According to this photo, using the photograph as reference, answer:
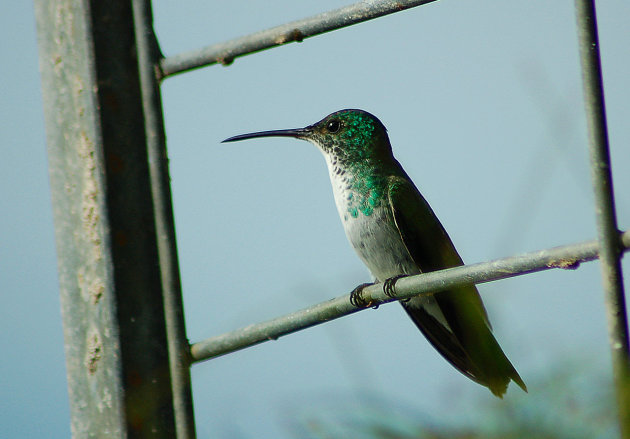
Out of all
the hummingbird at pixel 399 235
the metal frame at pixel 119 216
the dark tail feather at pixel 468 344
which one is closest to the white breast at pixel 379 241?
the hummingbird at pixel 399 235

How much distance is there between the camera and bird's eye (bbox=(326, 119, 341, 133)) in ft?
15.1

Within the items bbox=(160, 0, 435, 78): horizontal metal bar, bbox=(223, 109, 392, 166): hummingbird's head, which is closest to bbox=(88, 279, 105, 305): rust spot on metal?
bbox=(160, 0, 435, 78): horizontal metal bar

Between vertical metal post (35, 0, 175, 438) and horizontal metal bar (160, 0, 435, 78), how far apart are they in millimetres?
187

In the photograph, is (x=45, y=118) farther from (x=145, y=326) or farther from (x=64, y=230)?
(x=145, y=326)

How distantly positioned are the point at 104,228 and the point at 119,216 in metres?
0.05

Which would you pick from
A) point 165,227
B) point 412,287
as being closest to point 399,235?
point 165,227

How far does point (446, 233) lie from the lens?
14.0ft

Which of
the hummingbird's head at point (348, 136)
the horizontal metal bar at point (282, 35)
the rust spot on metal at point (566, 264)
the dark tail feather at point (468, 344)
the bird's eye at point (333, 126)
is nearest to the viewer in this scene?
the rust spot on metal at point (566, 264)

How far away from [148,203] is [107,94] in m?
0.31

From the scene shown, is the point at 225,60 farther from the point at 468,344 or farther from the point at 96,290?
the point at 468,344

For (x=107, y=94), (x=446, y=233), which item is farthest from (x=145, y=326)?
(x=446, y=233)

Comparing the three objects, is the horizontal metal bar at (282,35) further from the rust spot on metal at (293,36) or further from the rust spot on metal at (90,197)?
the rust spot on metal at (90,197)

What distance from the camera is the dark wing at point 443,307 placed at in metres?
3.55

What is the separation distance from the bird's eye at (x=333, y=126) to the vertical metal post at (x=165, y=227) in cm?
224
